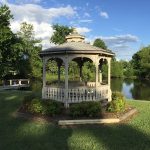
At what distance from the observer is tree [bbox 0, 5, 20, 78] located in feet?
162

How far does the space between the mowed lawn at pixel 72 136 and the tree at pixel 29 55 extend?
40595mm

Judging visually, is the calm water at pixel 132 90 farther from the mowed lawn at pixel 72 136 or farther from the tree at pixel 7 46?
the mowed lawn at pixel 72 136

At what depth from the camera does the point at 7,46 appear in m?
51.1

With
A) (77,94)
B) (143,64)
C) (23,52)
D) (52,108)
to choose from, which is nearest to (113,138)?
(52,108)

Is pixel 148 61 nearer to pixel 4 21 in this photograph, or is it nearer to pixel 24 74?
pixel 24 74

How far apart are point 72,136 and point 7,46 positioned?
4047cm

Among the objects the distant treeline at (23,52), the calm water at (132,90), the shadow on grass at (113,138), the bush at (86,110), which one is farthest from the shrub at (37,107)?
the distant treeline at (23,52)

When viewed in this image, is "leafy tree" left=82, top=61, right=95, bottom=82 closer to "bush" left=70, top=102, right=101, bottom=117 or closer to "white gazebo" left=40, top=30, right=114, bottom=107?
"white gazebo" left=40, top=30, right=114, bottom=107


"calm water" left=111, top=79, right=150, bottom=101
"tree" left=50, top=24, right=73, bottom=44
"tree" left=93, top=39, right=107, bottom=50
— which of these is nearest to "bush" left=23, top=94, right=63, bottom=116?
"calm water" left=111, top=79, right=150, bottom=101

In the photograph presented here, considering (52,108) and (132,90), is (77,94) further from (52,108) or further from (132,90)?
(132,90)

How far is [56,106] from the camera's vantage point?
16.7 m

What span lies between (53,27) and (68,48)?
63.4 metres

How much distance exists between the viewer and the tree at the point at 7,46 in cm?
4944

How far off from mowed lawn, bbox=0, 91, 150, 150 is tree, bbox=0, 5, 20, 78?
114 feet
